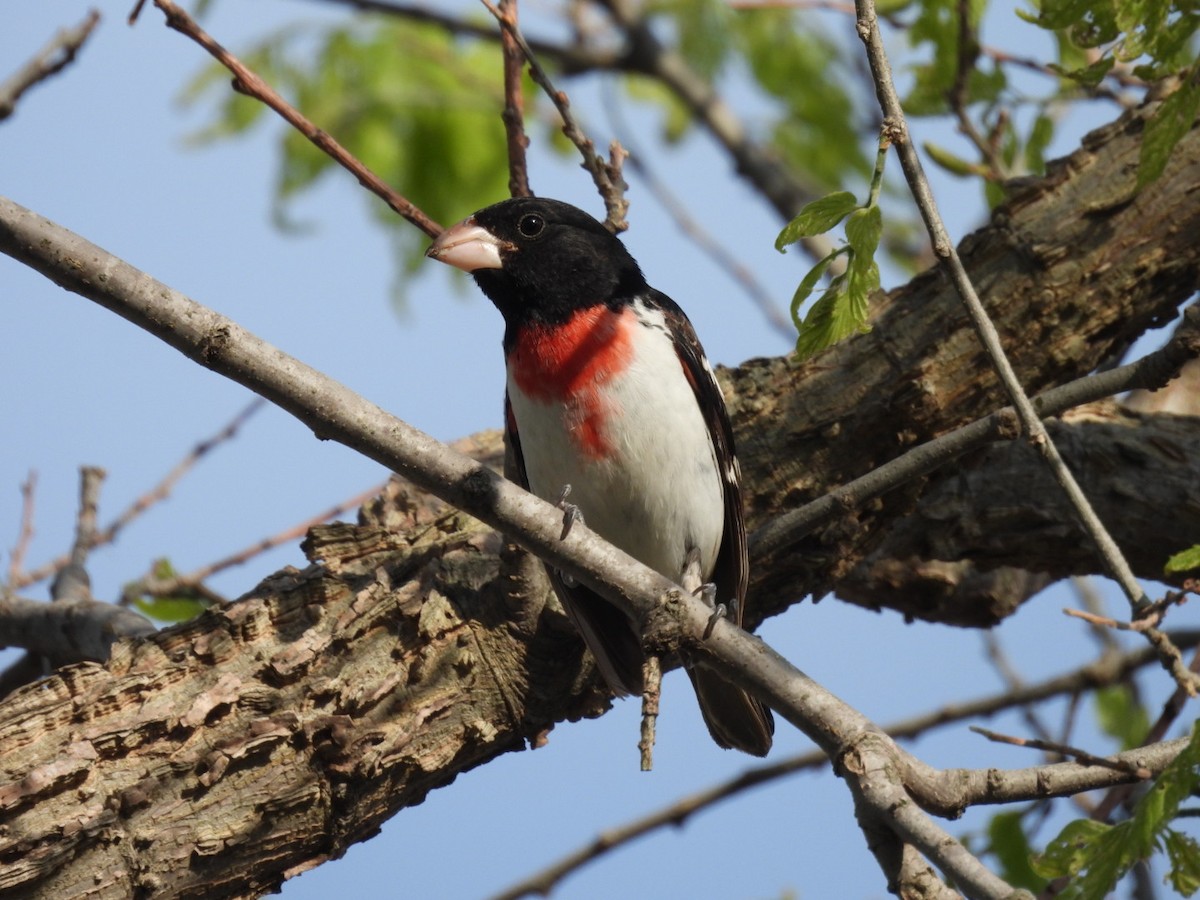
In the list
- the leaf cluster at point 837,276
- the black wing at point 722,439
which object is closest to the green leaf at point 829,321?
the leaf cluster at point 837,276

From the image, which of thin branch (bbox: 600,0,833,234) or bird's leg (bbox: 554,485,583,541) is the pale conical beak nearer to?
bird's leg (bbox: 554,485,583,541)

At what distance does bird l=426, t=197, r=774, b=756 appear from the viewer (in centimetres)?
437

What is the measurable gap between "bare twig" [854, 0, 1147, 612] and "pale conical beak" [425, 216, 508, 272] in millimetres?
1973

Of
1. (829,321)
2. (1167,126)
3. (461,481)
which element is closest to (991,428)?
(829,321)

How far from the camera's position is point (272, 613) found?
4125 millimetres

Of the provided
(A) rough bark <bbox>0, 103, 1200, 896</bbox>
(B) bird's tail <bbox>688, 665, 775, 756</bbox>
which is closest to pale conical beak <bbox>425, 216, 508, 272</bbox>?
(A) rough bark <bbox>0, 103, 1200, 896</bbox>

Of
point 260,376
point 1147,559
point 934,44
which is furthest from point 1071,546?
point 260,376

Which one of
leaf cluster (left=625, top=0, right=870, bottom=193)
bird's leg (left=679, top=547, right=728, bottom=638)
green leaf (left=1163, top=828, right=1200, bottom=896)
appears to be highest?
leaf cluster (left=625, top=0, right=870, bottom=193)

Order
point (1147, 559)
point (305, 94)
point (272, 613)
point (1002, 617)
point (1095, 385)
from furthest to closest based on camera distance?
point (305, 94) → point (1002, 617) → point (1147, 559) → point (272, 613) → point (1095, 385)

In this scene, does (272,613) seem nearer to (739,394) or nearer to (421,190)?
(739,394)

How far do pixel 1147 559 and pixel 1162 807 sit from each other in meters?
3.17

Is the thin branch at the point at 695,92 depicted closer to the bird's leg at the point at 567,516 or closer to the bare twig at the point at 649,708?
the bird's leg at the point at 567,516

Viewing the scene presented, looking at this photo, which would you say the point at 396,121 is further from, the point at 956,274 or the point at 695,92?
the point at 956,274

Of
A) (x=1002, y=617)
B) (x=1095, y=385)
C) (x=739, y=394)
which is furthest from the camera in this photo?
(x=1002, y=617)
